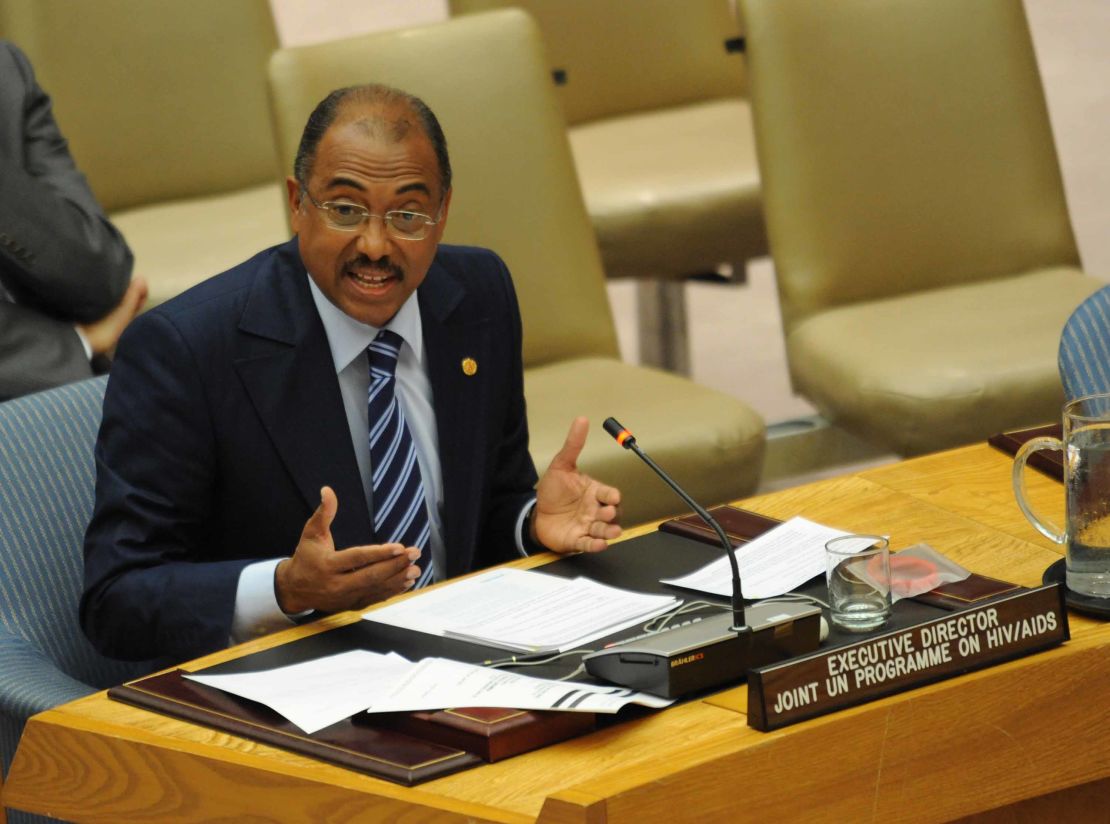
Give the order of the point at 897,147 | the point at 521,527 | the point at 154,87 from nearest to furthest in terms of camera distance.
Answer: the point at 521,527 → the point at 897,147 → the point at 154,87

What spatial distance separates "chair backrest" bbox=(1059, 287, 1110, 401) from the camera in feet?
8.05

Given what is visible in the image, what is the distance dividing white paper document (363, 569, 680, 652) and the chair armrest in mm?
336

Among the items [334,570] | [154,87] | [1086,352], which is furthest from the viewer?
[154,87]

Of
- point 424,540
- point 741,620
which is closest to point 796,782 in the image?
point 741,620

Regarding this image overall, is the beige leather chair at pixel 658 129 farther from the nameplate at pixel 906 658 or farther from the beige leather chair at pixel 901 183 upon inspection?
the nameplate at pixel 906 658

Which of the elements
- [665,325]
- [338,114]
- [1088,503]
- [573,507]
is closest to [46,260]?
[338,114]

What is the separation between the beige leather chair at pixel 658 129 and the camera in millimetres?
3777

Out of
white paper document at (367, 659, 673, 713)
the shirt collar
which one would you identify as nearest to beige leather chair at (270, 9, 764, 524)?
the shirt collar

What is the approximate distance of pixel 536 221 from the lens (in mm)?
3250

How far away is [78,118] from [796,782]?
2644mm

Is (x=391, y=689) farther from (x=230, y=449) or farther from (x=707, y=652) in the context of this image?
(x=230, y=449)

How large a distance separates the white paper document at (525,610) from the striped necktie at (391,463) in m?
0.24

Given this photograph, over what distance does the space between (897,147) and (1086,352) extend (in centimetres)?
107

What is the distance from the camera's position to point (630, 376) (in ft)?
10.6
